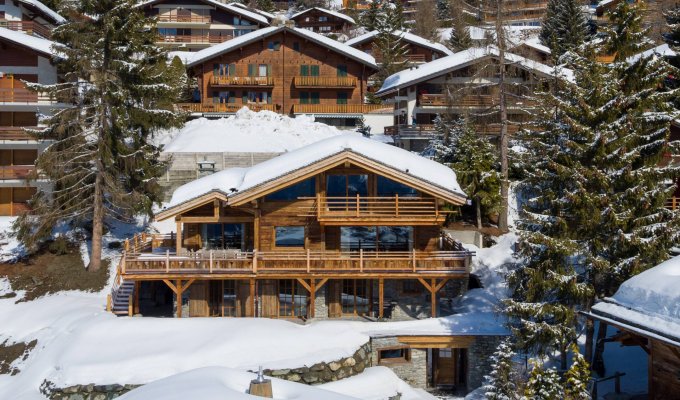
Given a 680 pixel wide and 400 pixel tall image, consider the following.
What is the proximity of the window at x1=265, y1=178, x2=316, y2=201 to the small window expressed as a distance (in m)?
7.20

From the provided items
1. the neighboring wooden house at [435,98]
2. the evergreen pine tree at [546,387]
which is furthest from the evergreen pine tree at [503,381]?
the neighboring wooden house at [435,98]

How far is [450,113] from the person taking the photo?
4378 cm

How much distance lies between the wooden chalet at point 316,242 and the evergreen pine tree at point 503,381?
6.91m

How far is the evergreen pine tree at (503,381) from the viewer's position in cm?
1808

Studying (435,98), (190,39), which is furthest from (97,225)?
(190,39)

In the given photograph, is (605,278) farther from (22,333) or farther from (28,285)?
(28,285)

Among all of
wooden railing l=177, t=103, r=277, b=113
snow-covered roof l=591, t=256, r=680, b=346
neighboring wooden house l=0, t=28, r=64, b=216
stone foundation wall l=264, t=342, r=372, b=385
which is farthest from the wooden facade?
snow-covered roof l=591, t=256, r=680, b=346

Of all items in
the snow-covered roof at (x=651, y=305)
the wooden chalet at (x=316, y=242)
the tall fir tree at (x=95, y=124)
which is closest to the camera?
the snow-covered roof at (x=651, y=305)

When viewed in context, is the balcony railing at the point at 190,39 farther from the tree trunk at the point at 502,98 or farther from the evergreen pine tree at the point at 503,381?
the evergreen pine tree at the point at 503,381

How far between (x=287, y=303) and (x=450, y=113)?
21.2 meters

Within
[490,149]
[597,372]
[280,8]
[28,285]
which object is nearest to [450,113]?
[490,149]

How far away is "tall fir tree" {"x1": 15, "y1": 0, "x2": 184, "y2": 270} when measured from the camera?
1238 inches

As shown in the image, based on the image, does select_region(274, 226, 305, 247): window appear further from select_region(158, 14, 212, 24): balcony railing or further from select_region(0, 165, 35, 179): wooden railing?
select_region(158, 14, 212, 24): balcony railing

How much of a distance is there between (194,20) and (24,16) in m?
26.2
